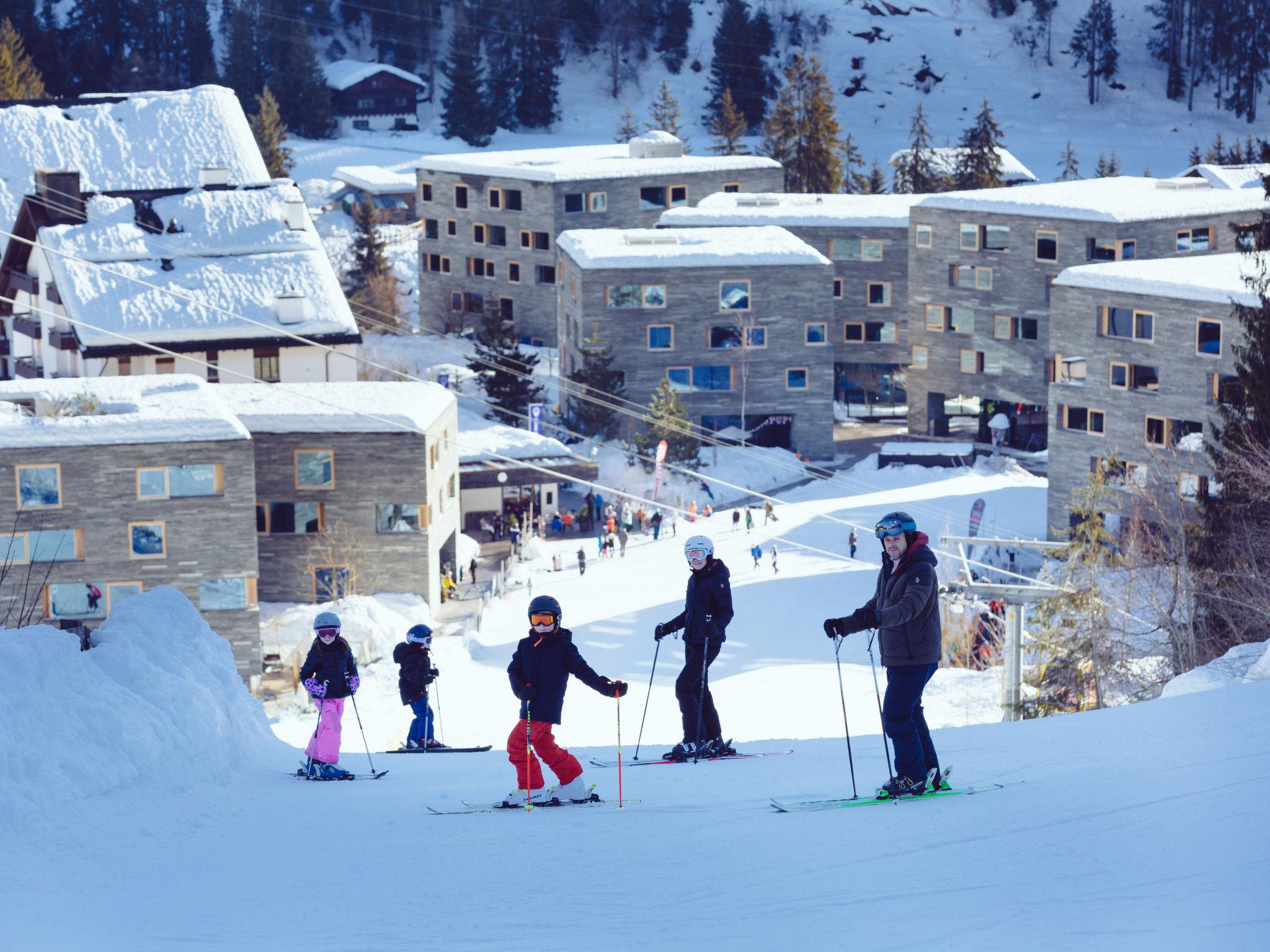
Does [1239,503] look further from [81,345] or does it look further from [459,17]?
[459,17]

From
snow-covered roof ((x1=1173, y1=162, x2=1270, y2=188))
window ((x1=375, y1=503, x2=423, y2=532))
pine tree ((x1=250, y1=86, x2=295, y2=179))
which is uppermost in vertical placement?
pine tree ((x1=250, y1=86, x2=295, y2=179))

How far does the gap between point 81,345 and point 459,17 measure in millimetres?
71062

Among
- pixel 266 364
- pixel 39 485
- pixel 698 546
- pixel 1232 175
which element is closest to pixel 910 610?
pixel 698 546

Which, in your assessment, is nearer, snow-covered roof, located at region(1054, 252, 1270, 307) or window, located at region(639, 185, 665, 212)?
snow-covered roof, located at region(1054, 252, 1270, 307)

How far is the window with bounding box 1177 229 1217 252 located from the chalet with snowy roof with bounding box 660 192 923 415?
9.68 m

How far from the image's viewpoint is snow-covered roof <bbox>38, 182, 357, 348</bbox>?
149 feet

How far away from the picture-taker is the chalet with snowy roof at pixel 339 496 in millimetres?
37406

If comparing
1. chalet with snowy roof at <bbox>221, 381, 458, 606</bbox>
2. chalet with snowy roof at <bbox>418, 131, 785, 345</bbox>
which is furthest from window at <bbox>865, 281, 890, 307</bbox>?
chalet with snowy roof at <bbox>221, 381, 458, 606</bbox>

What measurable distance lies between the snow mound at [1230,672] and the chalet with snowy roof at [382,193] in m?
75.8

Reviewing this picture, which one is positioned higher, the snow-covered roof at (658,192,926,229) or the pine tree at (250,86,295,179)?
the pine tree at (250,86,295,179)

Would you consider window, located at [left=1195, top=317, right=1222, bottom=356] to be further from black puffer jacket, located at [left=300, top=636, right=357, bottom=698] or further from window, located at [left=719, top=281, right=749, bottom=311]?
black puffer jacket, located at [left=300, top=636, right=357, bottom=698]

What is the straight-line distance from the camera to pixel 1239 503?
29.0m

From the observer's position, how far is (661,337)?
5516cm

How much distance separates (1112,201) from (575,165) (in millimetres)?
21100
